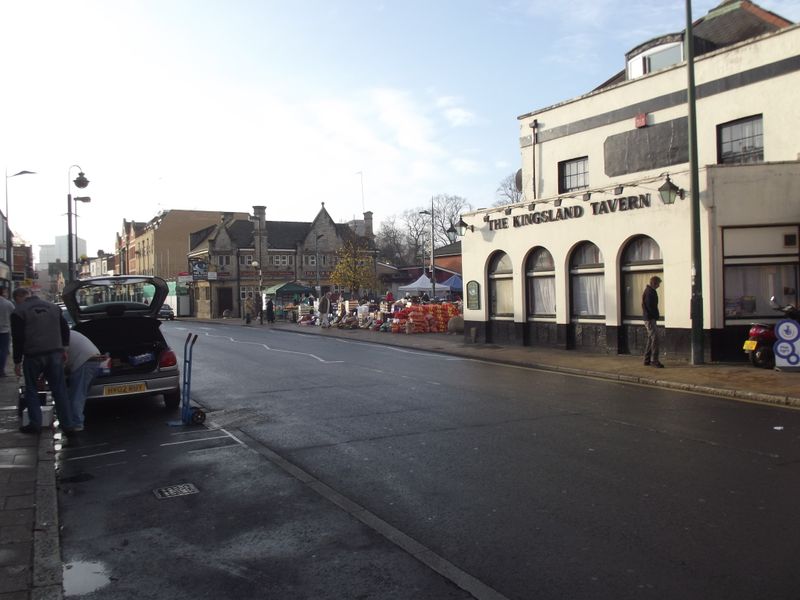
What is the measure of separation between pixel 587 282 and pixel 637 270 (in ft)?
5.88

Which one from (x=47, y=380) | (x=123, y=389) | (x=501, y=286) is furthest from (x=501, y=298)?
(x=47, y=380)

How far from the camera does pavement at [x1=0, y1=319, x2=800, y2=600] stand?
4.30 metres

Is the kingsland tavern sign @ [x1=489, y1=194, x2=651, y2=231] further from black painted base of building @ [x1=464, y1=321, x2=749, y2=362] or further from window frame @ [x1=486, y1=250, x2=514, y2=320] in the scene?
black painted base of building @ [x1=464, y1=321, x2=749, y2=362]

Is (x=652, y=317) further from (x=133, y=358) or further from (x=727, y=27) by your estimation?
(x=727, y=27)

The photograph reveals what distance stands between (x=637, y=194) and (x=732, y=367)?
490 centimetres

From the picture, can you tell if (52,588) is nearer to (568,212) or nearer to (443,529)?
(443,529)

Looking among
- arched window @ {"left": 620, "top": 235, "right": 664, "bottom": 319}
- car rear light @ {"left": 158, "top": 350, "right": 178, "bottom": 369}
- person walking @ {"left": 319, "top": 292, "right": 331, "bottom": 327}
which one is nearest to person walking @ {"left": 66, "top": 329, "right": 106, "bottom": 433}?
car rear light @ {"left": 158, "top": 350, "right": 178, "bottom": 369}

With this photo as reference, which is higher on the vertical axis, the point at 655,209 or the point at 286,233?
the point at 286,233

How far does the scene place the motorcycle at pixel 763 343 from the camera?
13.2 metres

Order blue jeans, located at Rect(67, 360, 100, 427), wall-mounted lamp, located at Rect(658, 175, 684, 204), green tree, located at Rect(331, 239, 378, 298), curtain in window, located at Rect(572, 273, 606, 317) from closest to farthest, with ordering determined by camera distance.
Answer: blue jeans, located at Rect(67, 360, 100, 427)
wall-mounted lamp, located at Rect(658, 175, 684, 204)
curtain in window, located at Rect(572, 273, 606, 317)
green tree, located at Rect(331, 239, 378, 298)

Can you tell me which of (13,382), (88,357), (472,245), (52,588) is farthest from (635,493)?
(472,245)

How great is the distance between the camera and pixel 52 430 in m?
8.72

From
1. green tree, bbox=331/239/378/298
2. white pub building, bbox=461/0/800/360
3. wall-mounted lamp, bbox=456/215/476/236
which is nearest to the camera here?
white pub building, bbox=461/0/800/360

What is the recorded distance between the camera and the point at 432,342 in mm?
23328
